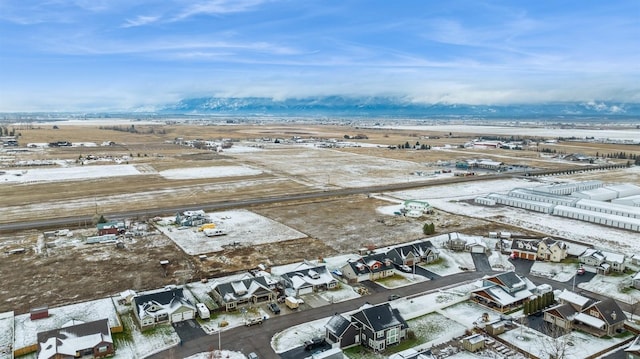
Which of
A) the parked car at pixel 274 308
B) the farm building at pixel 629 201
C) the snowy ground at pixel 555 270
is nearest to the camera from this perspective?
the parked car at pixel 274 308

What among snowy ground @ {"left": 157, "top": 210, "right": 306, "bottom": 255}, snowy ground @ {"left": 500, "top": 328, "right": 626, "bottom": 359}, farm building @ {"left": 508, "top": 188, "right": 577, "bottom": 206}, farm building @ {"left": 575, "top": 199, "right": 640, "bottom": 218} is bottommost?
snowy ground @ {"left": 500, "top": 328, "right": 626, "bottom": 359}

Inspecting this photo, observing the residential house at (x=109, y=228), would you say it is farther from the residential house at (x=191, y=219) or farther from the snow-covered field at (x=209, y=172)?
the snow-covered field at (x=209, y=172)

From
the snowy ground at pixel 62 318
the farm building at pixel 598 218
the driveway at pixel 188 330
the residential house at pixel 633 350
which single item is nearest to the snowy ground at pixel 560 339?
the residential house at pixel 633 350

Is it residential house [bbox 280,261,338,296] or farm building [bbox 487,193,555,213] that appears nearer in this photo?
residential house [bbox 280,261,338,296]

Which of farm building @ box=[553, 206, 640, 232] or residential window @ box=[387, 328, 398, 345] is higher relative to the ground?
farm building @ box=[553, 206, 640, 232]

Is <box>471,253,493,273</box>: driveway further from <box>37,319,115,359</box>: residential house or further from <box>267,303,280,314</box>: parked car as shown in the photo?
<box>37,319,115,359</box>: residential house

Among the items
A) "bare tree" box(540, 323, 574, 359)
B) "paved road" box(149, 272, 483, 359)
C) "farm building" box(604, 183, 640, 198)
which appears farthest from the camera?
"farm building" box(604, 183, 640, 198)

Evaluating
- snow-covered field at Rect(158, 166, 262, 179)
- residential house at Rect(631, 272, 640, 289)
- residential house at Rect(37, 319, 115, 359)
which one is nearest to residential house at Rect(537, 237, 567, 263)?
residential house at Rect(631, 272, 640, 289)
